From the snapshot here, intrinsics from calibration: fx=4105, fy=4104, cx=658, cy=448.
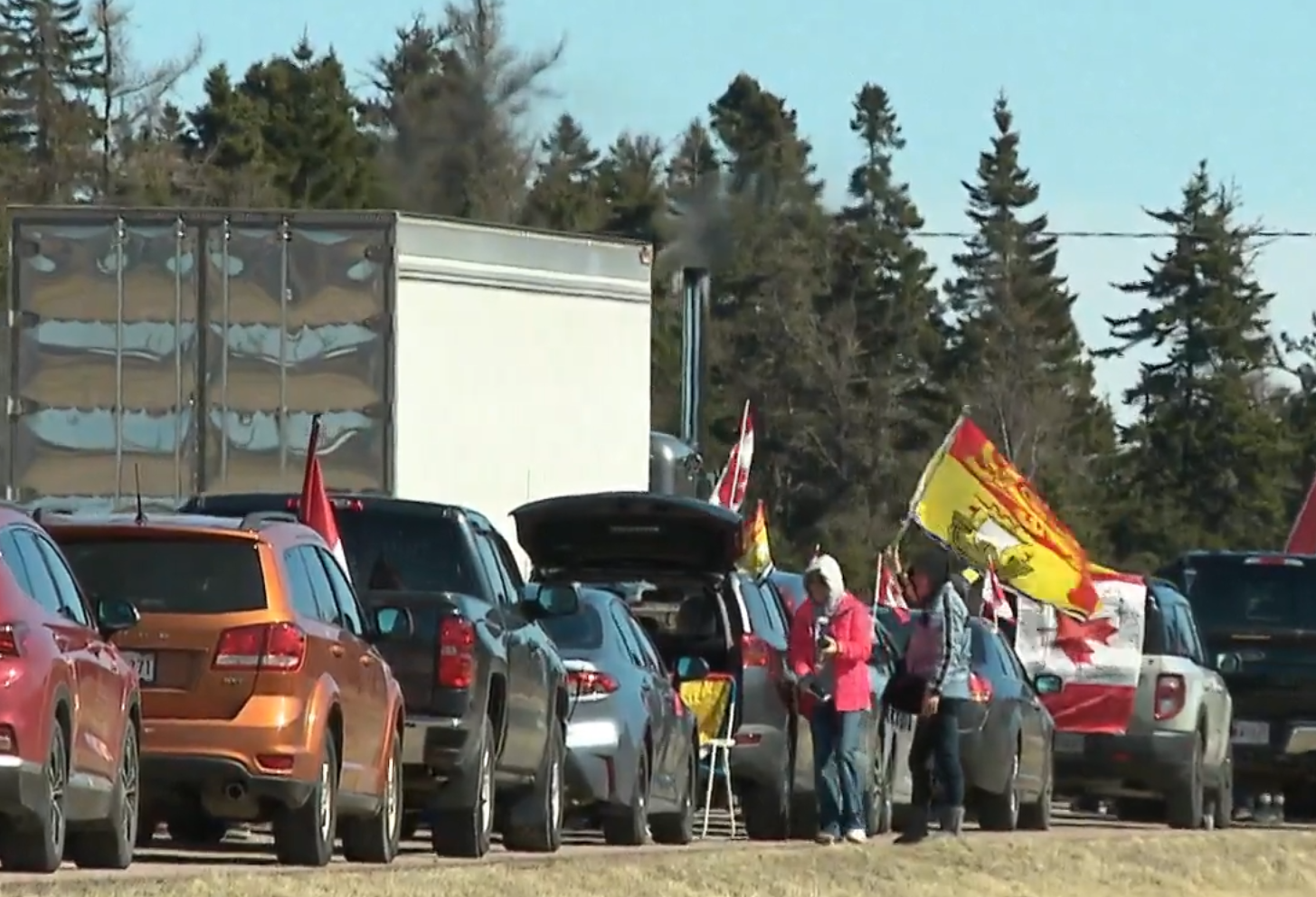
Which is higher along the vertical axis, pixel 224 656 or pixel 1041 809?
pixel 224 656

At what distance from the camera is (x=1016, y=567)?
90.4ft

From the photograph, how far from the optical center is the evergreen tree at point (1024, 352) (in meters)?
102

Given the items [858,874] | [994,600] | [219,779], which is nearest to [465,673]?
[858,874]

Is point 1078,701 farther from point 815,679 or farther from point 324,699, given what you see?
point 324,699

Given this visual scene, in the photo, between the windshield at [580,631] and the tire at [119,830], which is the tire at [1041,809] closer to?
the windshield at [580,631]

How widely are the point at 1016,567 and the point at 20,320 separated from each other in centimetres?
681

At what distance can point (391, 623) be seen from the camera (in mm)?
18422

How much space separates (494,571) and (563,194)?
66.4 m

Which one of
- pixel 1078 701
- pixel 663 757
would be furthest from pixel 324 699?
pixel 1078 701

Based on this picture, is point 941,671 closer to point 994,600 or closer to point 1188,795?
point 1188,795

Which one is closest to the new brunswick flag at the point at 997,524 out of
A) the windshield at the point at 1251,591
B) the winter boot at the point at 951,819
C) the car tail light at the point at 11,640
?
the windshield at the point at 1251,591

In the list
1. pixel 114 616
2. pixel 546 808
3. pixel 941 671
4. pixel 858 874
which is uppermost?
pixel 114 616

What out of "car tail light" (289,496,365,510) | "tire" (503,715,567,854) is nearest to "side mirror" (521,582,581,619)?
"tire" (503,715,567,854)

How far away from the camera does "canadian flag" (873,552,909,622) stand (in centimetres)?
2797
